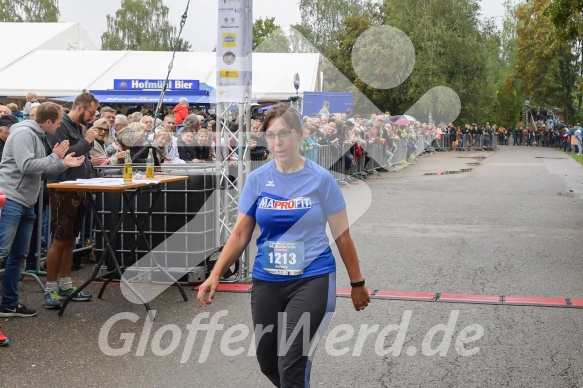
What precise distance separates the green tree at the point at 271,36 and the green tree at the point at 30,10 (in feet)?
73.4

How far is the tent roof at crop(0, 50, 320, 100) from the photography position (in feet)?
106

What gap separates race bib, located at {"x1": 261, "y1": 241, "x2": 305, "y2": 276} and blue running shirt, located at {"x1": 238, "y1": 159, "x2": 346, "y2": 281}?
0.08 ft

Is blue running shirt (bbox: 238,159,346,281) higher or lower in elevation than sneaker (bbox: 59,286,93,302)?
higher

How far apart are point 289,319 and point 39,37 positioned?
4113cm

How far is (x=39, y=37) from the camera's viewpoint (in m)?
42.2

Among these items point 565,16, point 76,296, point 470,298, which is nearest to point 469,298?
point 470,298

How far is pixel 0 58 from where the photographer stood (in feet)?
121

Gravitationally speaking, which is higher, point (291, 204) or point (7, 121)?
point (291, 204)

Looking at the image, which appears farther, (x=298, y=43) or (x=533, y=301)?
(x=298, y=43)

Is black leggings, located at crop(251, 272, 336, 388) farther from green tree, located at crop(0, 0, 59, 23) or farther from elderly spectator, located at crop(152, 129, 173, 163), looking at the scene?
green tree, located at crop(0, 0, 59, 23)

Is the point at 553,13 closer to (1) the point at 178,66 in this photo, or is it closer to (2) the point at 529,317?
(2) the point at 529,317

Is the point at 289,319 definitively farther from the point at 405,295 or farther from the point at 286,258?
the point at 405,295

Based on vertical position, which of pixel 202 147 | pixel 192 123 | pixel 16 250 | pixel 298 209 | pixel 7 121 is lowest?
pixel 16 250

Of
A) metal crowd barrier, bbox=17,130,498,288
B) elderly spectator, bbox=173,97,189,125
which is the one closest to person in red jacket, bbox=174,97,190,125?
elderly spectator, bbox=173,97,189,125
